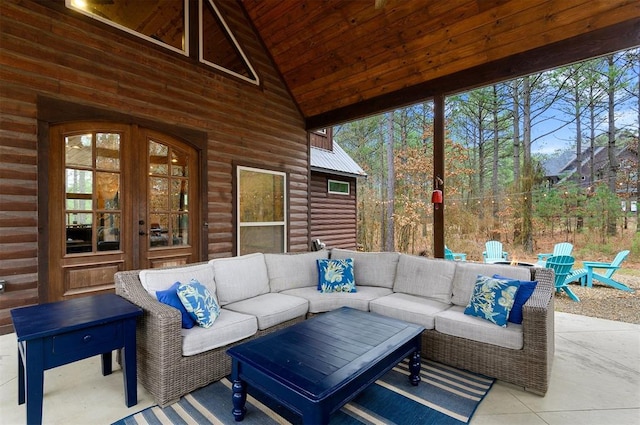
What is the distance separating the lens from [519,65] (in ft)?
12.2

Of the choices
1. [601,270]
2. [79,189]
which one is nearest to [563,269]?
[601,270]

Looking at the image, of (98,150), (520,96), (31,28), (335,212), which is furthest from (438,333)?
(520,96)

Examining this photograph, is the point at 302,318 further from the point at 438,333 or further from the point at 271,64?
the point at 271,64

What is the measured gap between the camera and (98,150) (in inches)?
144

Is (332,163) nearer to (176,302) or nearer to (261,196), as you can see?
(261,196)

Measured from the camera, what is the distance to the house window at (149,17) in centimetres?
365

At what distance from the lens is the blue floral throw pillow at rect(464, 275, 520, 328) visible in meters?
2.48

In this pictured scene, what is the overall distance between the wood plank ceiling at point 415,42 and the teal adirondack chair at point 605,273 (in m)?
3.14

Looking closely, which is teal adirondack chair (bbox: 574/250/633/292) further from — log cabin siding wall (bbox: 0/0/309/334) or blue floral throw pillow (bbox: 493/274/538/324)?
log cabin siding wall (bbox: 0/0/309/334)

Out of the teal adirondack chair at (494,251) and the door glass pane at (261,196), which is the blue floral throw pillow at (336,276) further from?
the teal adirondack chair at (494,251)

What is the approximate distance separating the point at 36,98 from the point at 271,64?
3.63m

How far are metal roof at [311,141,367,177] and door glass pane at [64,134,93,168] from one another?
412 centimetres

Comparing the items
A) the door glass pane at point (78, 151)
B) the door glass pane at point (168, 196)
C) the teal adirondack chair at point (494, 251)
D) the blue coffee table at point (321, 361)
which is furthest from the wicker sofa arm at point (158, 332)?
the teal adirondack chair at point (494, 251)

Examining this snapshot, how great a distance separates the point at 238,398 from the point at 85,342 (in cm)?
100
